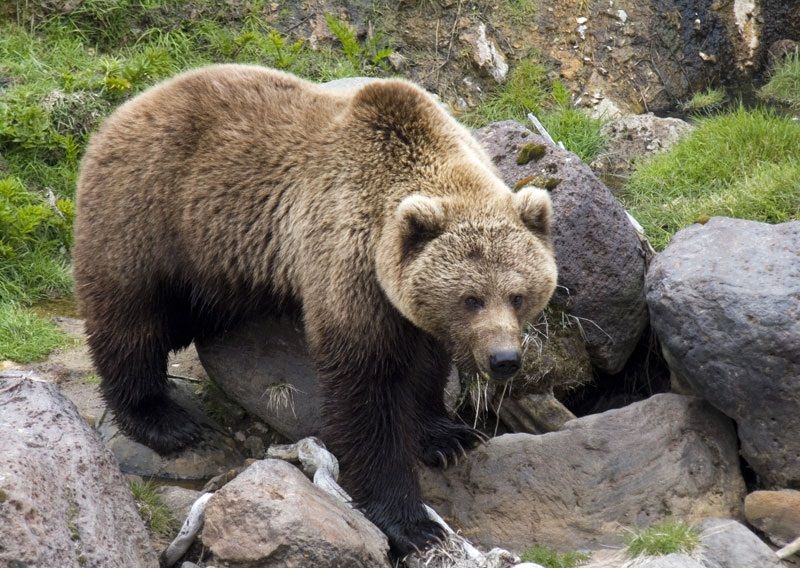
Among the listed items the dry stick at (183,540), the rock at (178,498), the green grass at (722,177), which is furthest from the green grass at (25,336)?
the green grass at (722,177)

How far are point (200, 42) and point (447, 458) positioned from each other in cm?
600

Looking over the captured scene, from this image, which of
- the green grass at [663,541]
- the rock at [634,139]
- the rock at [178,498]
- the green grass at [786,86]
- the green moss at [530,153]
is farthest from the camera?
the green grass at [786,86]

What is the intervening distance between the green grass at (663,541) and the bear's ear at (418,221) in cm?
198

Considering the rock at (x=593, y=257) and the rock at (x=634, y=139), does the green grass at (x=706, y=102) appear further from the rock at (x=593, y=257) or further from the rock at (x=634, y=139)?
the rock at (x=593, y=257)

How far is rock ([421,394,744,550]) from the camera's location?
6.03 meters

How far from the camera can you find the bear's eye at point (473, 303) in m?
5.23

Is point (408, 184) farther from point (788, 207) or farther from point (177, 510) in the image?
point (788, 207)

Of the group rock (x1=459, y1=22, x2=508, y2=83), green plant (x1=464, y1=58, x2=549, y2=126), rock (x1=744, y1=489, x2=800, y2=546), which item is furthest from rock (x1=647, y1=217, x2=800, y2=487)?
rock (x1=459, y1=22, x2=508, y2=83)

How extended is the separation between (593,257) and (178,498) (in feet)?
10.3

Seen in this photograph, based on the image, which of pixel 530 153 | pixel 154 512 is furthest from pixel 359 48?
pixel 154 512

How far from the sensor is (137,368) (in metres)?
6.64

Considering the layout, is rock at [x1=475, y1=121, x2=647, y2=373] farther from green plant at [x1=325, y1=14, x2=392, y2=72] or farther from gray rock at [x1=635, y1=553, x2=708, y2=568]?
green plant at [x1=325, y1=14, x2=392, y2=72]

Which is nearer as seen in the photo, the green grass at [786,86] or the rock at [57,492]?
the rock at [57,492]

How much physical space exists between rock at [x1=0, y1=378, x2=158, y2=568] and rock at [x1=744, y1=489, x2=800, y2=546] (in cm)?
339
